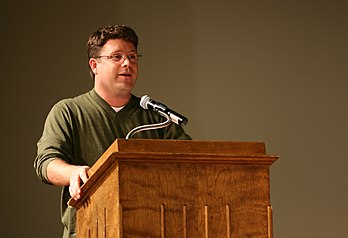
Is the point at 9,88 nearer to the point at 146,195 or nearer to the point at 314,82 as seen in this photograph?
the point at 314,82

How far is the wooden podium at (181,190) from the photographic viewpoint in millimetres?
2271

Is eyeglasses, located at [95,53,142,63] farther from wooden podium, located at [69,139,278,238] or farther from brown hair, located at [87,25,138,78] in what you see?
wooden podium, located at [69,139,278,238]

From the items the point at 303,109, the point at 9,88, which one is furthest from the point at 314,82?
the point at 9,88

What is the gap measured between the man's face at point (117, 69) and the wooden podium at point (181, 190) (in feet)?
2.90

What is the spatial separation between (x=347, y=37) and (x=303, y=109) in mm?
563

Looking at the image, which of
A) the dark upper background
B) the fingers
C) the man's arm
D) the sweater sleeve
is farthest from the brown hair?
the dark upper background

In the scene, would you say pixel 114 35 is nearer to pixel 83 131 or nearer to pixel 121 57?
pixel 121 57

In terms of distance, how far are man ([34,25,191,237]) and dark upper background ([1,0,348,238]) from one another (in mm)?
1468

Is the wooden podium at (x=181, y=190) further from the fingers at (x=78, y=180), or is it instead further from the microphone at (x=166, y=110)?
the microphone at (x=166, y=110)

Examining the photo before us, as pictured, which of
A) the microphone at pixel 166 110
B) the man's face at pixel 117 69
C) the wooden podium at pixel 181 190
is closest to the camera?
the wooden podium at pixel 181 190

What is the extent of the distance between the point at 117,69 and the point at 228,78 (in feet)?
6.29

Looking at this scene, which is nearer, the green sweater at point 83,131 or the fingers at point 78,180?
the fingers at point 78,180

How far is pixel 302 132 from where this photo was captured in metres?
5.18

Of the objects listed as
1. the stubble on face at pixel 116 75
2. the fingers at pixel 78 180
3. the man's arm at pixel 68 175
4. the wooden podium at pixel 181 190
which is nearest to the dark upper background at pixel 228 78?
the stubble on face at pixel 116 75
